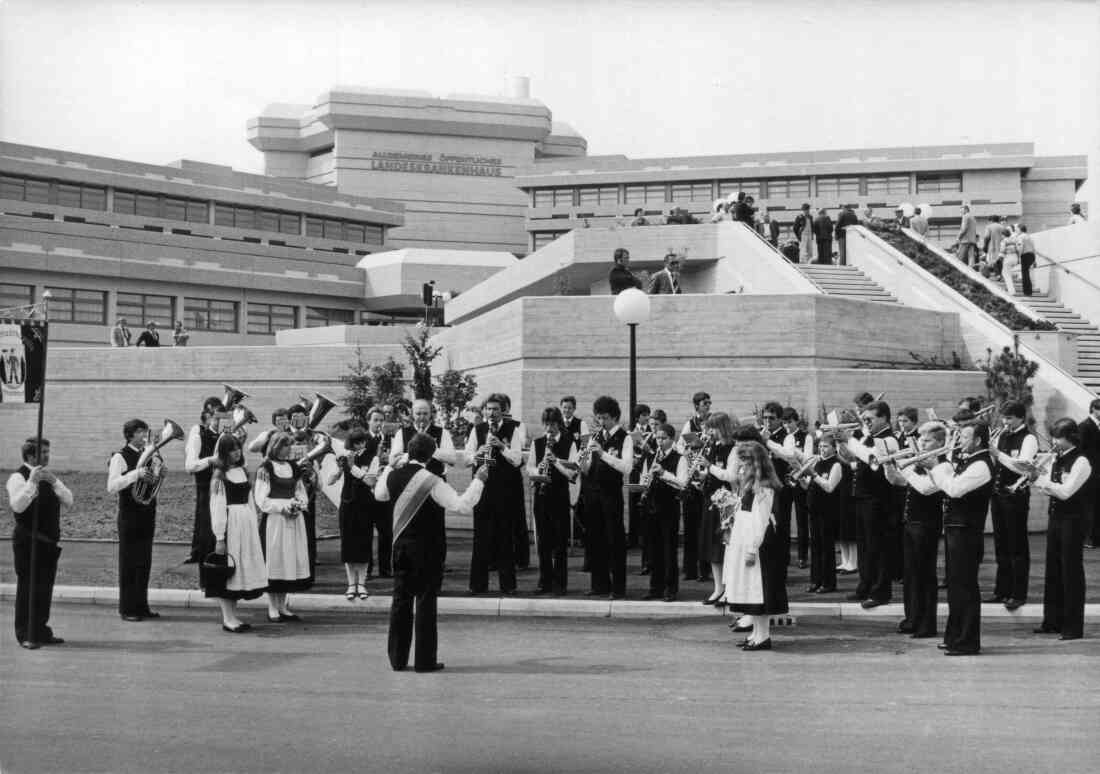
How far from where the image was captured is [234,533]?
11508mm

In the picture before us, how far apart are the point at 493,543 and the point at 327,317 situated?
4383 centimetres

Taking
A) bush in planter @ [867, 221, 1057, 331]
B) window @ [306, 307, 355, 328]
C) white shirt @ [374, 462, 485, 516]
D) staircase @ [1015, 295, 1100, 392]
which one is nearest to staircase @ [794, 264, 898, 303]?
bush in planter @ [867, 221, 1057, 331]

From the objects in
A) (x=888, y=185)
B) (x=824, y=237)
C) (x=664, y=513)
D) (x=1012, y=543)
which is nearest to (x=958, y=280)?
(x=824, y=237)

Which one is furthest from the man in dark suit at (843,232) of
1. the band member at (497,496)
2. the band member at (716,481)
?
the band member at (716,481)

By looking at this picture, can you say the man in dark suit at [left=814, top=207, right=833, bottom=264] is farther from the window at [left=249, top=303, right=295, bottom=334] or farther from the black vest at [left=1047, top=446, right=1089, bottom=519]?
the window at [left=249, top=303, right=295, bottom=334]

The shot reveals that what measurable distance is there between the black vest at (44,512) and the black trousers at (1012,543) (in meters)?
9.04

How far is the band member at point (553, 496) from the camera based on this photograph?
1316 centimetres

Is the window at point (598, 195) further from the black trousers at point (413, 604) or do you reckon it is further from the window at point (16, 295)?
the black trousers at point (413, 604)

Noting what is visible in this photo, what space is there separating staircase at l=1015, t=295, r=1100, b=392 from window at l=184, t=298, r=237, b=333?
34545mm

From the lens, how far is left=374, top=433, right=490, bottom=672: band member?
930 cm

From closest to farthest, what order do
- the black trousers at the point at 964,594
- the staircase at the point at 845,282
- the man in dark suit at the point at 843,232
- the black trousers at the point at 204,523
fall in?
the black trousers at the point at 964,594, the black trousers at the point at 204,523, the staircase at the point at 845,282, the man in dark suit at the point at 843,232

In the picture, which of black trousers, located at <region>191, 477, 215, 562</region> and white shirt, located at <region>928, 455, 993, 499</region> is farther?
black trousers, located at <region>191, 477, 215, 562</region>

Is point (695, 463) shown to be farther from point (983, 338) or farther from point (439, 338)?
point (439, 338)

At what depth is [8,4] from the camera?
715cm
